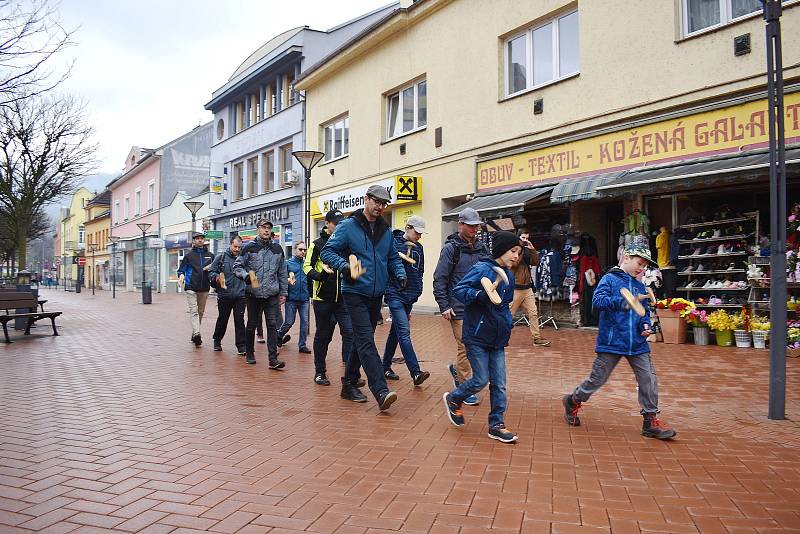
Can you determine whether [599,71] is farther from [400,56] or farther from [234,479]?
[234,479]

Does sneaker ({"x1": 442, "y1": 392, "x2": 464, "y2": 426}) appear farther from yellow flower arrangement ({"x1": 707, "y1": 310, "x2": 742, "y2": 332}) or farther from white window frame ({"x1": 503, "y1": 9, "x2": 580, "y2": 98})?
white window frame ({"x1": 503, "y1": 9, "x2": 580, "y2": 98})

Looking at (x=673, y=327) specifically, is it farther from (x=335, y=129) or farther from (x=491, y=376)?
(x=335, y=129)

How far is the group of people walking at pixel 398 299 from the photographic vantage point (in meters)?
4.74

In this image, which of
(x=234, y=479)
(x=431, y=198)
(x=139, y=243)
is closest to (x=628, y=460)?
(x=234, y=479)

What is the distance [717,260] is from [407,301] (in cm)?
633

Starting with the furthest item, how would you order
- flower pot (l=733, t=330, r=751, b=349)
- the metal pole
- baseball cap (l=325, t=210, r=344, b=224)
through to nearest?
1. flower pot (l=733, t=330, r=751, b=349)
2. baseball cap (l=325, t=210, r=344, b=224)
3. the metal pole

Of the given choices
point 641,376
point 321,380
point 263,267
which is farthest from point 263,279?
point 641,376

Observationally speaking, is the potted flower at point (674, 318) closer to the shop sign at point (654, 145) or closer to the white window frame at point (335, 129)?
the shop sign at point (654, 145)

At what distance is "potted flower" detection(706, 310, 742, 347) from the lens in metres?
9.32

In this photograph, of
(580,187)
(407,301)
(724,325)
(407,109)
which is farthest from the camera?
(407,109)

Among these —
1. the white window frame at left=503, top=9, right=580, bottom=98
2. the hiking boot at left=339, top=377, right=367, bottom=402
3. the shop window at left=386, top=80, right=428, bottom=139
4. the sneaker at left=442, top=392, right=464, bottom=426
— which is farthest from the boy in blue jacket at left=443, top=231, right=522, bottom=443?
the shop window at left=386, top=80, right=428, bottom=139

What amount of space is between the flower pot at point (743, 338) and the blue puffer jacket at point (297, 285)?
6.67 metres

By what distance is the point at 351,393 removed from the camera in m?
6.03

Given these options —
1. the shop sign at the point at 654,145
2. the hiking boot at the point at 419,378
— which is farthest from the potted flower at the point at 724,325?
the hiking boot at the point at 419,378
